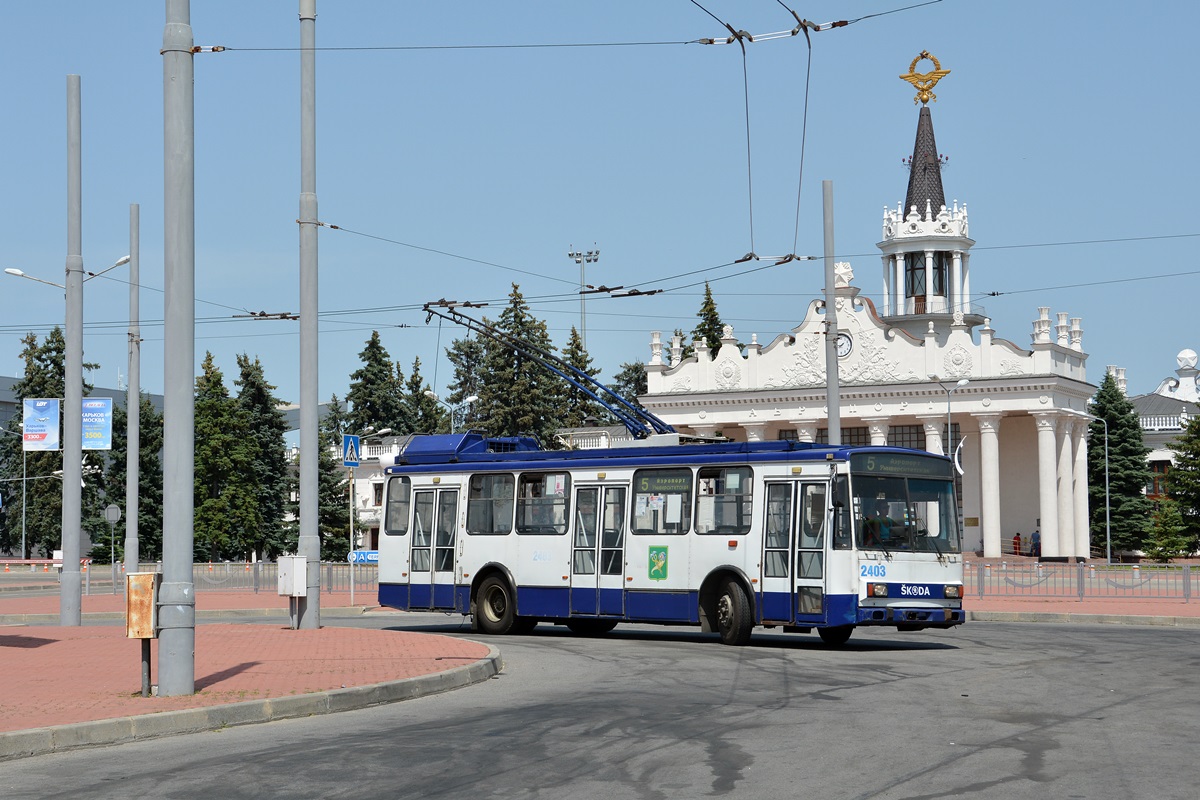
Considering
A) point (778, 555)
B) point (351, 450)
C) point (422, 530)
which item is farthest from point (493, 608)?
point (351, 450)

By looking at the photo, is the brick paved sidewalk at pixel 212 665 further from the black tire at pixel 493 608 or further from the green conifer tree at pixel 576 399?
the green conifer tree at pixel 576 399

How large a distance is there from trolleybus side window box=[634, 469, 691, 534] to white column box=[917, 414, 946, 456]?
5725 centimetres

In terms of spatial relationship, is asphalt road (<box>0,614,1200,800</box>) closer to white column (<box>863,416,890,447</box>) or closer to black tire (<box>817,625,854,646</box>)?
black tire (<box>817,625,854,646</box>)

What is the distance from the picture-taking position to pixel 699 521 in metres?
22.2

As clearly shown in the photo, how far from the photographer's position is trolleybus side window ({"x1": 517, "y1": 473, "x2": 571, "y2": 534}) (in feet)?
78.6

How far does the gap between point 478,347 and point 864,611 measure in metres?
100

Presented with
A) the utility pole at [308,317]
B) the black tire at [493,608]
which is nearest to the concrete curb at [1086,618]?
the black tire at [493,608]

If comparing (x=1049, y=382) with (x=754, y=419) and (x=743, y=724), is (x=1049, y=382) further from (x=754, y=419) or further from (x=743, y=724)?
(x=743, y=724)

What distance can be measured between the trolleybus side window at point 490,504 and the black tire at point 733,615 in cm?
418

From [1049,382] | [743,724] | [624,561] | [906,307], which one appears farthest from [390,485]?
[906,307]

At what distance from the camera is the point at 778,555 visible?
21.2 m

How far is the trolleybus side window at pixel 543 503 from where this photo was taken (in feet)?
78.6

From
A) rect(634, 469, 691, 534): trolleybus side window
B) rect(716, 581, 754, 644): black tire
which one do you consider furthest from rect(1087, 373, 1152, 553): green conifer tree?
rect(716, 581, 754, 644): black tire

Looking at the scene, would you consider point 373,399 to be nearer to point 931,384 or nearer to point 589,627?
point 931,384
